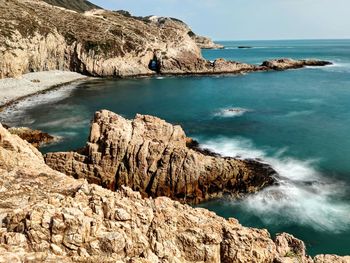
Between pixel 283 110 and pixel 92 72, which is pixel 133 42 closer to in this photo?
pixel 92 72

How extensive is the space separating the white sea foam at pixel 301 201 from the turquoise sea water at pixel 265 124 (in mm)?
92

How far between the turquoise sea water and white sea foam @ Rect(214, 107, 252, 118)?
57 cm

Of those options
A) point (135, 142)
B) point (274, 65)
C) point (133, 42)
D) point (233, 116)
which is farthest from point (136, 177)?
point (274, 65)

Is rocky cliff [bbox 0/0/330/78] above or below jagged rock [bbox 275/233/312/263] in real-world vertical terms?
above

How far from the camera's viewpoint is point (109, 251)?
1384 cm

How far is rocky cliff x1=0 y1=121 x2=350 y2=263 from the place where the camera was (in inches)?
534

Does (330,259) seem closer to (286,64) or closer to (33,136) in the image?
(33,136)

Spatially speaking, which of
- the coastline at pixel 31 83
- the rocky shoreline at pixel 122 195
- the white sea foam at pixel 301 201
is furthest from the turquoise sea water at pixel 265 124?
the rocky shoreline at pixel 122 195

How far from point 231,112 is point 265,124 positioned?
10.5m

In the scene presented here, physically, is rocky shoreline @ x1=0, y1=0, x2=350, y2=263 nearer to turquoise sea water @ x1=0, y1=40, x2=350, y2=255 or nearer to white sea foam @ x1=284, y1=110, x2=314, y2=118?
turquoise sea water @ x1=0, y1=40, x2=350, y2=255

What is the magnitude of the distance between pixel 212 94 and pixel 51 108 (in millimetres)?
39681

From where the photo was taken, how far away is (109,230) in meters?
14.5

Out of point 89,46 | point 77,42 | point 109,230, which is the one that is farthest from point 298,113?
point 77,42

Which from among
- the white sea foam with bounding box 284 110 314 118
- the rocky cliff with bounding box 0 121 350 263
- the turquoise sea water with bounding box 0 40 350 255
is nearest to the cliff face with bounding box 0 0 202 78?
the turquoise sea water with bounding box 0 40 350 255
